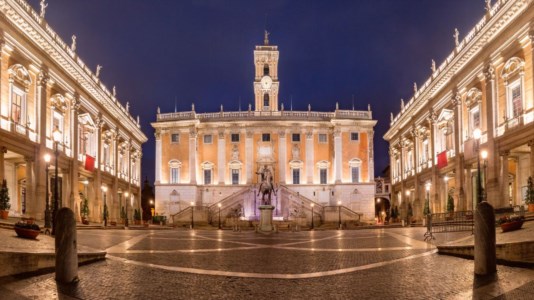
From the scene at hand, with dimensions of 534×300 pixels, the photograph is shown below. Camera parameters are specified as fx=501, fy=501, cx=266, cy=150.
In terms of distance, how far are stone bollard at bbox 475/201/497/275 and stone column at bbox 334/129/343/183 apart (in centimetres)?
5735

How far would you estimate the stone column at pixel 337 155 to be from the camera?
6892cm

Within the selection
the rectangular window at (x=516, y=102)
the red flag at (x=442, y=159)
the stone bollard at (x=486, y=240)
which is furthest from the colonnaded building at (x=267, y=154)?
the stone bollard at (x=486, y=240)

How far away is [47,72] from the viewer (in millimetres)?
37000

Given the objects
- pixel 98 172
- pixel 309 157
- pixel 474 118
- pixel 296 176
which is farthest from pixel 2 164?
pixel 309 157

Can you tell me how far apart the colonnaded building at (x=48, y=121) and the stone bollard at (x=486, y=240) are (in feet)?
59.3

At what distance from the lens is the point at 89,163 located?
153ft

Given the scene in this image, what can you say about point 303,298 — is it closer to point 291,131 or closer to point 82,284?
point 82,284

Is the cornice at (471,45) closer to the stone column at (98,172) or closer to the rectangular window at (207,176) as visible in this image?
the rectangular window at (207,176)

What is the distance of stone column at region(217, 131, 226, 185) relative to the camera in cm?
6962

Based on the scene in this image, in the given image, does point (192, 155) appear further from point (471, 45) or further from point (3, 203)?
point (3, 203)

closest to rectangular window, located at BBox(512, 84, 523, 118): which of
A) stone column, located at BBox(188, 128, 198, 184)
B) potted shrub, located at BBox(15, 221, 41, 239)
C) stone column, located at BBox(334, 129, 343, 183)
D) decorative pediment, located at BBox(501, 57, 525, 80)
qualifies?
decorative pediment, located at BBox(501, 57, 525, 80)

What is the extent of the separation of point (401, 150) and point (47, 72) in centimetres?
4424

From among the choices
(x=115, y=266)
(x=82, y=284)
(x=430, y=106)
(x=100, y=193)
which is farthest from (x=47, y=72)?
(x=430, y=106)

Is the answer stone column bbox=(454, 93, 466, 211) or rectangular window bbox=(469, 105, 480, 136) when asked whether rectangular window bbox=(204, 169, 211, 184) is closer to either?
stone column bbox=(454, 93, 466, 211)
